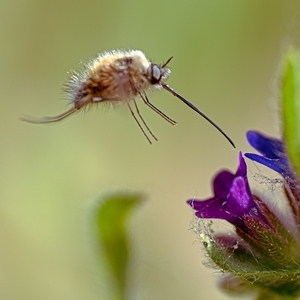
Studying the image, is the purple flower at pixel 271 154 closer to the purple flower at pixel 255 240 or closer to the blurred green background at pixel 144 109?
the purple flower at pixel 255 240

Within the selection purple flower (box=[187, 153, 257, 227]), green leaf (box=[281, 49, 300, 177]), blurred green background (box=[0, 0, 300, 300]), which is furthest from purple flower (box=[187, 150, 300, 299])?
blurred green background (box=[0, 0, 300, 300])

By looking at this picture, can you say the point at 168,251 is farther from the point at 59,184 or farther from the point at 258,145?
the point at 258,145

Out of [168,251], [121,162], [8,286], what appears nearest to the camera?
[8,286]

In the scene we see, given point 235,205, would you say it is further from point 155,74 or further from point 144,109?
point 144,109

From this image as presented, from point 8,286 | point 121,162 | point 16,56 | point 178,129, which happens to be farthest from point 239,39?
point 8,286

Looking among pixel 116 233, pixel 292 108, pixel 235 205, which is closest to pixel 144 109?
pixel 116 233

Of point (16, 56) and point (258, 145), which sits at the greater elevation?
point (16, 56)

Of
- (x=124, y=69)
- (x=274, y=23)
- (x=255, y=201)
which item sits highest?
(x=274, y=23)

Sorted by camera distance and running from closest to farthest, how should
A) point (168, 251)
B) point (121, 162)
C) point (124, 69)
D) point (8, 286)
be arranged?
point (124, 69) < point (8, 286) < point (168, 251) < point (121, 162)

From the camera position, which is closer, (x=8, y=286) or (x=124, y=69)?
(x=124, y=69)
